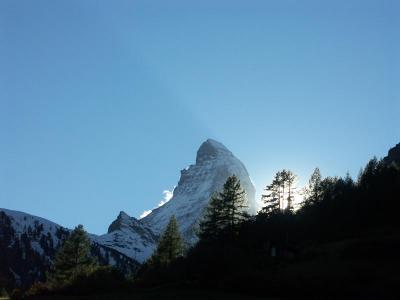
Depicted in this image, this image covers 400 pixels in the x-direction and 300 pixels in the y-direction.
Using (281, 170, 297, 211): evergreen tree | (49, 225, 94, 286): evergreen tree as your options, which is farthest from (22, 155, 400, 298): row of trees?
(281, 170, 297, 211): evergreen tree

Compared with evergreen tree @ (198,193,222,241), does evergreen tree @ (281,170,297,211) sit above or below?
above

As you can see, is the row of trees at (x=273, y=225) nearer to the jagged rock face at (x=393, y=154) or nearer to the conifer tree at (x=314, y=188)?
the conifer tree at (x=314, y=188)

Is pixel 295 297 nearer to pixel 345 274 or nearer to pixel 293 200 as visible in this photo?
pixel 345 274

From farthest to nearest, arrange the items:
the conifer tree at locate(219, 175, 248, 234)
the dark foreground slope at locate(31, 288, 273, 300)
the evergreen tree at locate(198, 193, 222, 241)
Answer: the conifer tree at locate(219, 175, 248, 234) → the evergreen tree at locate(198, 193, 222, 241) → the dark foreground slope at locate(31, 288, 273, 300)

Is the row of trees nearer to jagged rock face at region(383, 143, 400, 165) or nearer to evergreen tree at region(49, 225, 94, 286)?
evergreen tree at region(49, 225, 94, 286)

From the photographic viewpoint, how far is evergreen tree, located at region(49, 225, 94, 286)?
7562 centimetres

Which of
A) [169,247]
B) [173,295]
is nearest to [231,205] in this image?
[169,247]

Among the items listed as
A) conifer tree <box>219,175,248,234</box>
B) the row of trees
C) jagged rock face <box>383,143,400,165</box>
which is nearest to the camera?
the row of trees

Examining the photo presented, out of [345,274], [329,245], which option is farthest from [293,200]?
[345,274]

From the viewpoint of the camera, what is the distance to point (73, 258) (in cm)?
7738

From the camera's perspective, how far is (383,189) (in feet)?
243

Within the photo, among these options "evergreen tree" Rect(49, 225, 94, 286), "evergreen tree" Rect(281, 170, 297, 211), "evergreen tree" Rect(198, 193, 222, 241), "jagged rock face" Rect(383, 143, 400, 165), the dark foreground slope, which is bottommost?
the dark foreground slope

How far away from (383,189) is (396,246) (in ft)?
81.6

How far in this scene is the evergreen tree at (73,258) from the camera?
75.6m
